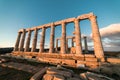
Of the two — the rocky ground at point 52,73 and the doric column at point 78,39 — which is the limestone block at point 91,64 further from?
the doric column at point 78,39

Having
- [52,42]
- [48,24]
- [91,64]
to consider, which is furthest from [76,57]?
[48,24]

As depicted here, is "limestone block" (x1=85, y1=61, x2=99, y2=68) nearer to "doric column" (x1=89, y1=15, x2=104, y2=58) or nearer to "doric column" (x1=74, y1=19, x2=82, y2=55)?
"doric column" (x1=89, y1=15, x2=104, y2=58)

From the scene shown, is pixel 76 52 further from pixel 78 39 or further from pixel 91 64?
pixel 91 64

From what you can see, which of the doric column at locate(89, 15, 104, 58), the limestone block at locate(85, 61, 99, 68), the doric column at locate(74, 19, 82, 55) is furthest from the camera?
the doric column at locate(74, 19, 82, 55)

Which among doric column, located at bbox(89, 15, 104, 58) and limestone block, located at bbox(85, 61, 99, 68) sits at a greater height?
doric column, located at bbox(89, 15, 104, 58)

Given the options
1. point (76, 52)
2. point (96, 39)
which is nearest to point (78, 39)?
point (76, 52)

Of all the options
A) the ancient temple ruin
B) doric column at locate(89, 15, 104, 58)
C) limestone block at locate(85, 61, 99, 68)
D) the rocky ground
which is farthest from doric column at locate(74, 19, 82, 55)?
the rocky ground

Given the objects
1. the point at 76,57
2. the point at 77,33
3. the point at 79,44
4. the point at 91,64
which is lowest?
the point at 91,64

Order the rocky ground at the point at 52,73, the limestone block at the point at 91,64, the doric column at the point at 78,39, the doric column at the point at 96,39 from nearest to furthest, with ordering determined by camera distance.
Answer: the rocky ground at the point at 52,73 → the limestone block at the point at 91,64 → the doric column at the point at 96,39 → the doric column at the point at 78,39

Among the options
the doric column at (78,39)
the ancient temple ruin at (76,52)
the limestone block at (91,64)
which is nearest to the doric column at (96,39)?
the ancient temple ruin at (76,52)

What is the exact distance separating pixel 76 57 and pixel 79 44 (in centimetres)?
380

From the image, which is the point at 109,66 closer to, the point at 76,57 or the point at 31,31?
the point at 76,57

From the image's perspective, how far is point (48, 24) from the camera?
26.1 meters

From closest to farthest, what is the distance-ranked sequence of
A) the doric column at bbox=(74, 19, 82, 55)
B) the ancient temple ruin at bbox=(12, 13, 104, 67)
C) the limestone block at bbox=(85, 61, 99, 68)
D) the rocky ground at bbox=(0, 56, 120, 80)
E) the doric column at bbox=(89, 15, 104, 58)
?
the rocky ground at bbox=(0, 56, 120, 80) → the limestone block at bbox=(85, 61, 99, 68) → the ancient temple ruin at bbox=(12, 13, 104, 67) → the doric column at bbox=(89, 15, 104, 58) → the doric column at bbox=(74, 19, 82, 55)
